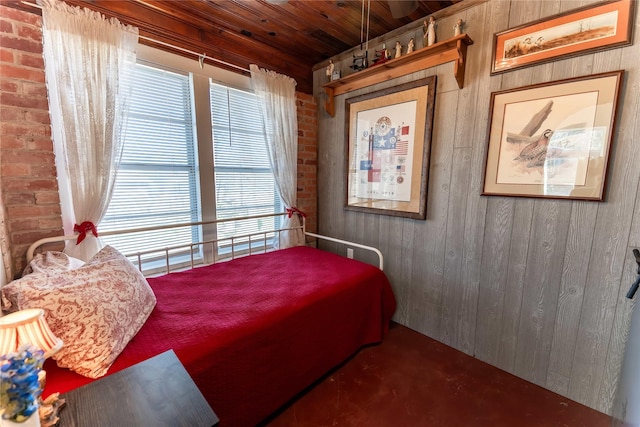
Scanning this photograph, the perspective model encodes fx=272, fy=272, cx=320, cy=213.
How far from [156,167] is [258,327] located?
1384mm

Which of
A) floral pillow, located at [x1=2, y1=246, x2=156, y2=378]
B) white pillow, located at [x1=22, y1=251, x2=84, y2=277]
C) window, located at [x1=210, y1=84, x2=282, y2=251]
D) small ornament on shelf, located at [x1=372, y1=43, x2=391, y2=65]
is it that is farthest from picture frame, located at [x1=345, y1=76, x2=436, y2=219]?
white pillow, located at [x1=22, y1=251, x2=84, y2=277]

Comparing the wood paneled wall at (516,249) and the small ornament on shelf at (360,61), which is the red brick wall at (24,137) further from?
the wood paneled wall at (516,249)

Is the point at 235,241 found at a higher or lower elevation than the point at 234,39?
lower

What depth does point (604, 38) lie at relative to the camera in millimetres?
1342

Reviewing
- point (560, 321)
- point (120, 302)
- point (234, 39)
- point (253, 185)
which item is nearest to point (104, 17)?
point (234, 39)

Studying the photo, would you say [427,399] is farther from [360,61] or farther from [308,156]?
[360,61]

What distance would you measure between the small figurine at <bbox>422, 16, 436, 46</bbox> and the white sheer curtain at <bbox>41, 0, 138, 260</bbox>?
75.0 inches

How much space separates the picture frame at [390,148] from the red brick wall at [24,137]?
207cm

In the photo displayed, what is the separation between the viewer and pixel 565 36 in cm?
144

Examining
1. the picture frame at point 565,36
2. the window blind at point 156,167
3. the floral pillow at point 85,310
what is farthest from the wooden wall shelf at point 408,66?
the floral pillow at point 85,310

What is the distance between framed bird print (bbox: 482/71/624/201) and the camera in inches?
53.9

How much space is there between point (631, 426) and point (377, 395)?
41.0 inches

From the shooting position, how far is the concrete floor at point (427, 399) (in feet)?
4.70

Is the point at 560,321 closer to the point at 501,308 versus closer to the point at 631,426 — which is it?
the point at 501,308
